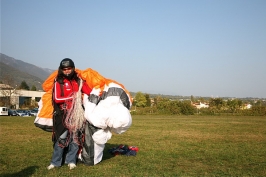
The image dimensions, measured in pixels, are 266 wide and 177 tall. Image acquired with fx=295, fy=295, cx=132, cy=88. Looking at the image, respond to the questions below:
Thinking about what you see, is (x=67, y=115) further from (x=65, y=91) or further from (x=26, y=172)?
(x=26, y=172)

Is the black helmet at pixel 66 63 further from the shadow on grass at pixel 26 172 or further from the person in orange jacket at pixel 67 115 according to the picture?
the shadow on grass at pixel 26 172

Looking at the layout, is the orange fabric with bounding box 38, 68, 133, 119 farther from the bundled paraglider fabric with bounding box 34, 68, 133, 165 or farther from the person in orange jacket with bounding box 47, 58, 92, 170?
the person in orange jacket with bounding box 47, 58, 92, 170

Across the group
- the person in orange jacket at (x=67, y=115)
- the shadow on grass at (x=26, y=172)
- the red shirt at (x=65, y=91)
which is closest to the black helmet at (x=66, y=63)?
the person in orange jacket at (x=67, y=115)

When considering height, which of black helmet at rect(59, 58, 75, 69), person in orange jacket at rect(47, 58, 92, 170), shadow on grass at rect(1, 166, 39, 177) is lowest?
shadow on grass at rect(1, 166, 39, 177)

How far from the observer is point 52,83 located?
586cm

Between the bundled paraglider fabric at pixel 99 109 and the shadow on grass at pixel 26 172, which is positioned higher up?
the bundled paraglider fabric at pixel 99 109

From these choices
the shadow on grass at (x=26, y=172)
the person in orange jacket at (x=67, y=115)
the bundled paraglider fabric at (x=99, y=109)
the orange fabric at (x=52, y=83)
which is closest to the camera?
the shadow on grass at (x=26, y=172)

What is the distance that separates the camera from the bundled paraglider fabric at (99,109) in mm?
5469

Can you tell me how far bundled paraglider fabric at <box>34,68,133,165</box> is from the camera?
5469 mm

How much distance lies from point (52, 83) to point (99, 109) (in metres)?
1.15

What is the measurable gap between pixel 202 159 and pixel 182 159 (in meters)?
0.46

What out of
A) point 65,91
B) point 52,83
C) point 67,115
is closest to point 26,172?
point 67,115

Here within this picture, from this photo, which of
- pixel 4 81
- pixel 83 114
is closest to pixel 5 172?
pixel 83 114

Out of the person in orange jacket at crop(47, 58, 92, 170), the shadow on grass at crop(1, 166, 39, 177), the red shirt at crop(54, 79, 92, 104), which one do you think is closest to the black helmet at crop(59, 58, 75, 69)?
the person in orange jacket at crop(47, 58, 92, 170)
